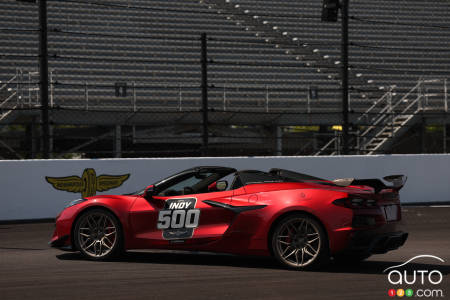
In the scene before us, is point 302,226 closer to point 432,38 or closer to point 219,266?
point 219,266

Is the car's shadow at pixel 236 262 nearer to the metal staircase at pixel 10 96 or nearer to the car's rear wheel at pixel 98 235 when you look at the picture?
the car's rear wheel at pixel 98 235

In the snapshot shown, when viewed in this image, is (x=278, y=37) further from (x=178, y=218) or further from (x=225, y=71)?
(x=178, y=218)

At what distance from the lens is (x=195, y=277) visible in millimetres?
7289

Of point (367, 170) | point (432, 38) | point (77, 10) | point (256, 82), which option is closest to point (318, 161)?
point (367, 170)

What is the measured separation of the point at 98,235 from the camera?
855cm

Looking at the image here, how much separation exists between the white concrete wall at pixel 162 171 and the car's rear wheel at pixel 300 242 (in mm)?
6486

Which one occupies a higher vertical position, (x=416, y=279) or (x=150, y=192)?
(x=150, y=192)

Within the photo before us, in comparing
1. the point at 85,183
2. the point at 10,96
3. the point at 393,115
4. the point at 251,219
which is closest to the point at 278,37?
the point at 393,115

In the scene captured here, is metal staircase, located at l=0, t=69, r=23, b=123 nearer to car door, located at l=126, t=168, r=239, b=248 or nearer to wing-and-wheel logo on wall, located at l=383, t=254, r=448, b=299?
car door, located at l=126, t=168, r=239, b=248

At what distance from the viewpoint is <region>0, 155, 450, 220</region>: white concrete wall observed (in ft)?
43.5

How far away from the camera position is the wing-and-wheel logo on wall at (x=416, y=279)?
639cm

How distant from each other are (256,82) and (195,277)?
16.9m

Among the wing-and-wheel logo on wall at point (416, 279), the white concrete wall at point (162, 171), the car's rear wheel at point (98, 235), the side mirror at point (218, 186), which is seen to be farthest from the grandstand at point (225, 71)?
the wing-and-wheel logo on wall at point (416, 279)

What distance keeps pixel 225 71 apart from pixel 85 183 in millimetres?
10826
